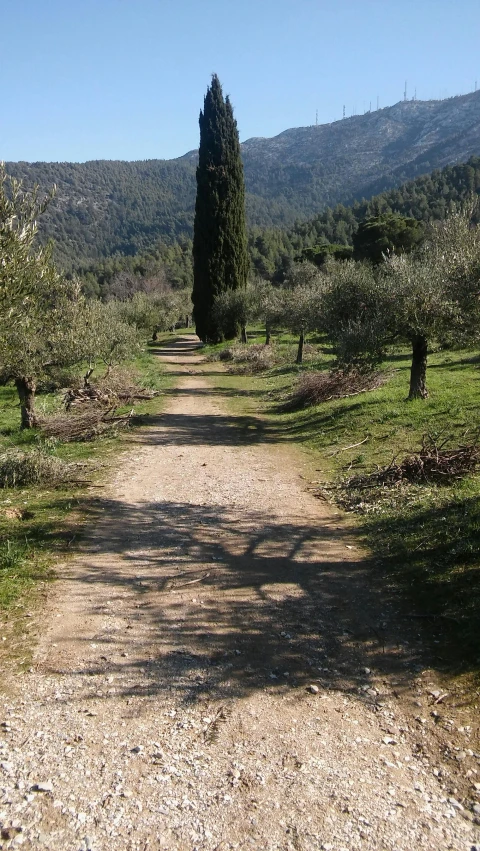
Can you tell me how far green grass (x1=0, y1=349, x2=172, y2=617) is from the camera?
7.49 metres

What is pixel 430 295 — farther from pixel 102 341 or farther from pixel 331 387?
pixel 102 341

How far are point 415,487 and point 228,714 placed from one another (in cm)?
648

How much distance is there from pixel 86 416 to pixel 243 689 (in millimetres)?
14089

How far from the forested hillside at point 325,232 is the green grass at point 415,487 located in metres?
60.9

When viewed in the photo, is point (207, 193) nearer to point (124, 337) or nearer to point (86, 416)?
point (124, 337)

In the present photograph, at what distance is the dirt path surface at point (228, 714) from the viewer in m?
3.76

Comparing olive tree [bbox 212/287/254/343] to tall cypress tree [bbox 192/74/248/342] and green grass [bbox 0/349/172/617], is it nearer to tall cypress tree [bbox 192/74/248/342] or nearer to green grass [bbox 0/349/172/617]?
tall cypress tree [bbox 192/74/248/342]

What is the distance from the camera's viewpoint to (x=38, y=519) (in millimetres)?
9875

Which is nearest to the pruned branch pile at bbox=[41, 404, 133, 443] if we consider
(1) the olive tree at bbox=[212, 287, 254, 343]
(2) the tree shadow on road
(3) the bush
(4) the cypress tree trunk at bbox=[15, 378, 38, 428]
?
(4) the cypress tree trunk at bbox=[15, 378, 38, 428]

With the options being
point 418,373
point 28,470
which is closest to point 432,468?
point 418,373

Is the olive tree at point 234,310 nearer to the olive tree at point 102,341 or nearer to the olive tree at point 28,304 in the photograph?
the olive tree at point 102,341

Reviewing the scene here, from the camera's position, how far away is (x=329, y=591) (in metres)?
7.15

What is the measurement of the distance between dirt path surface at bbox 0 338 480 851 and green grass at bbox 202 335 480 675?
0.50 m

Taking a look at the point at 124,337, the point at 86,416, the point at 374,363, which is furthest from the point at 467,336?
the point at 124,337
